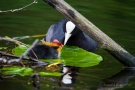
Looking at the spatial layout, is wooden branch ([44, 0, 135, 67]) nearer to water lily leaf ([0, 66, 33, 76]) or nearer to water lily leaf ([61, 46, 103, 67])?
water lily leaf ([61, 46, 103, 67])

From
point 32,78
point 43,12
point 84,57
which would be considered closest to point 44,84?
point 32,78

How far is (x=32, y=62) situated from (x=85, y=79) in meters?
0.67

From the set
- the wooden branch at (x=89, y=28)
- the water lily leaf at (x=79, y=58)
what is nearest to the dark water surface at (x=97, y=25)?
the water lily leaf at (x=79, y=58)

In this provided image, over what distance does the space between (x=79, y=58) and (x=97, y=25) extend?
2.24m

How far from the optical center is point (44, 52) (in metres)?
6.33

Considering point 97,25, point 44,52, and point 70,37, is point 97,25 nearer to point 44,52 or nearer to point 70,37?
point 70,37

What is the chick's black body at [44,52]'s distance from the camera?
20.7ft

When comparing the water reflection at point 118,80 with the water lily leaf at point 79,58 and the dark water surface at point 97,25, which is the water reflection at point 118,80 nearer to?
the dark water surface at point 97,25

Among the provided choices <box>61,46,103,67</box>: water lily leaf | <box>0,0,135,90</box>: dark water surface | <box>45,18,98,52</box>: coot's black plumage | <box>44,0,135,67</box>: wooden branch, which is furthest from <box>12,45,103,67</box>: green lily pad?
<box>45,18,98,52</box>: coot's black plumage

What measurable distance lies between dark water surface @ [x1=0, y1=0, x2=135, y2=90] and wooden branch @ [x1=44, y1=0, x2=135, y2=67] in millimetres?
213

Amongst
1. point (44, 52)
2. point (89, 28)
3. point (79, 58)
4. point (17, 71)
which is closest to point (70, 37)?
point (79, 58)

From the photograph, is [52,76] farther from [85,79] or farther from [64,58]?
[64,58]

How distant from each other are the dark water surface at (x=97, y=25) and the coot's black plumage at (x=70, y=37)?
0.78 ft

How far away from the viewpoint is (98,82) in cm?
532
